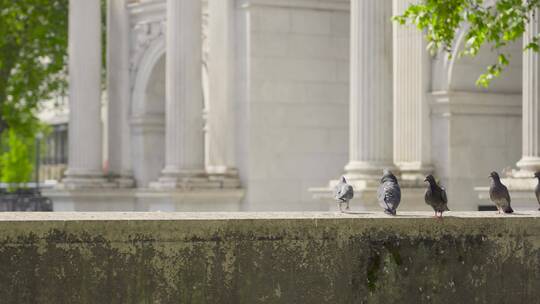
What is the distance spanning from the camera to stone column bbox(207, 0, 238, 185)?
1172 inches

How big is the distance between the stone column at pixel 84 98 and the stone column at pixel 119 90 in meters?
1.69

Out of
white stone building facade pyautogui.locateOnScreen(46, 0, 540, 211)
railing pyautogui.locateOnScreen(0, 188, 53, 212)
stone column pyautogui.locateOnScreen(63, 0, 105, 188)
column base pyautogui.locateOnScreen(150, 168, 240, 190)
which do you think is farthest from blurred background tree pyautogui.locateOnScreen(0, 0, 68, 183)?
column base pyautogui.locateOnScreen(150, 168, 240, 190)

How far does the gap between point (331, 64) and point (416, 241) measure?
18.7 metres

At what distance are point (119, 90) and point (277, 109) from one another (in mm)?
6672

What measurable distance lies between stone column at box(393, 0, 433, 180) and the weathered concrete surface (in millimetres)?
12845

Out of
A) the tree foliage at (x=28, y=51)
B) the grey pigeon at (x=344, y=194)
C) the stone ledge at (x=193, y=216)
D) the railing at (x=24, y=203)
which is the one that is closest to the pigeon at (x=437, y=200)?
the stone ledge at (x=193, y=216)

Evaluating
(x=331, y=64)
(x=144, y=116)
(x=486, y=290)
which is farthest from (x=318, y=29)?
(x=486, y=290)

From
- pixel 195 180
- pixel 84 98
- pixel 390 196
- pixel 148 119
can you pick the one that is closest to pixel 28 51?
pixel 148 119

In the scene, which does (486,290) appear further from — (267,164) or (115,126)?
(115,126)

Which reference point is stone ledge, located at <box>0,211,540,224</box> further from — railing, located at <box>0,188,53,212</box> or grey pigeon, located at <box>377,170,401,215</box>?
railing, located at <box>0,188,53,212</box>

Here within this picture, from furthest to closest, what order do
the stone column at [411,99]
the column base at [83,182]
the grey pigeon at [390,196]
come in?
the column base at [83,182]
the stone column at [411,99]
the grey pigeon at [390,196]

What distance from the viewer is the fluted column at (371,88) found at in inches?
949

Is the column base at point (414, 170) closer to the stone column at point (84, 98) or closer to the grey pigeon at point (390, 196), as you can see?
the stone column at point (84, 98)

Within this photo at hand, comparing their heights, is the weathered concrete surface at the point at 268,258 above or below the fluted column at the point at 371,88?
below
